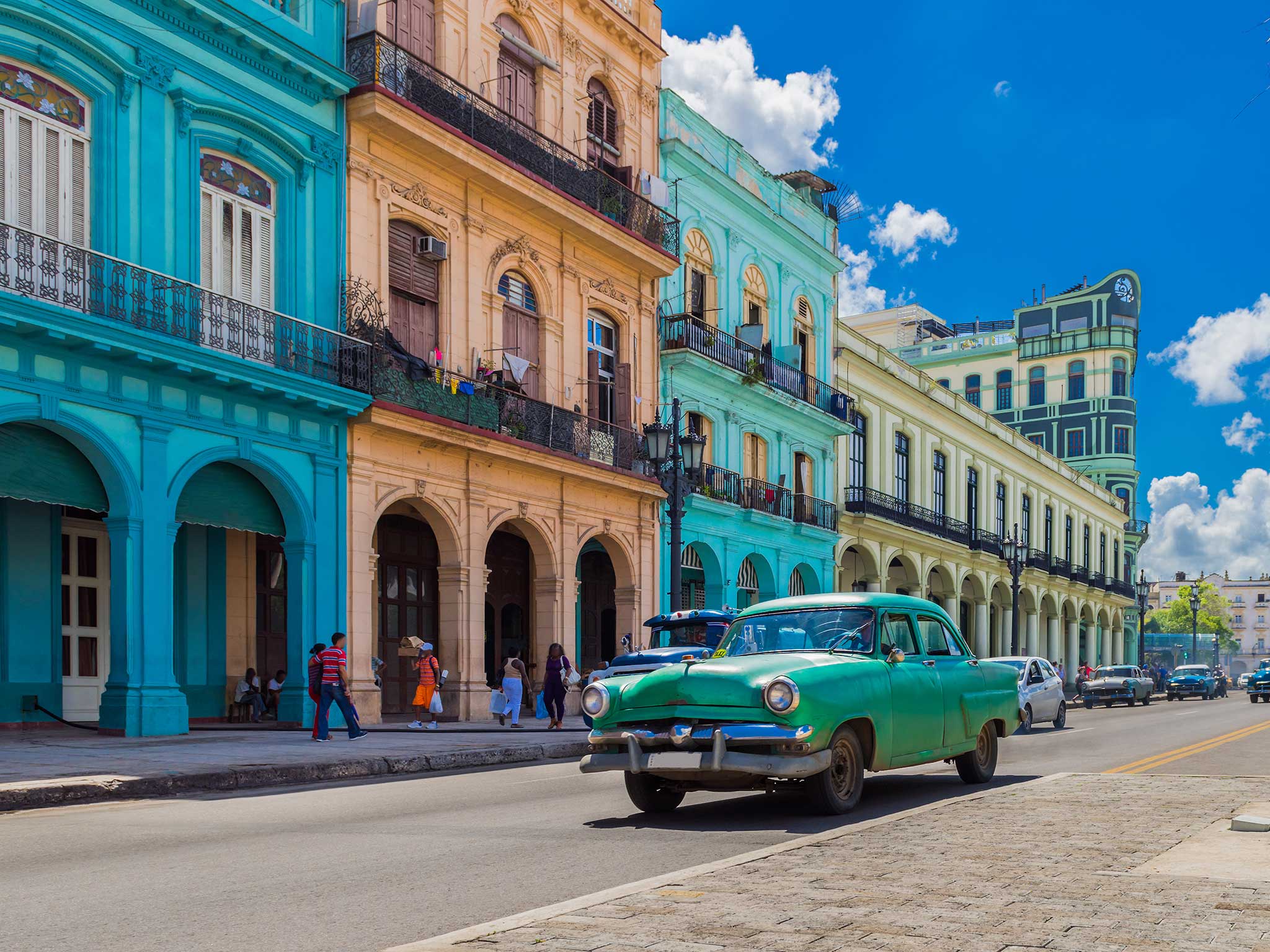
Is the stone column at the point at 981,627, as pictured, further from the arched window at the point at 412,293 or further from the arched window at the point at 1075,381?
the arched window at the point at 1075,381

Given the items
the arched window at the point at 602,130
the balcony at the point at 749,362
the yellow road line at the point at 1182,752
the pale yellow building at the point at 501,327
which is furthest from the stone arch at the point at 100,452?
the balcony at the point at 749,362

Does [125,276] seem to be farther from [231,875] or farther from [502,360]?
[231,875]

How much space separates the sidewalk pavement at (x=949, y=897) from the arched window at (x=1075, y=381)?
81.6 m

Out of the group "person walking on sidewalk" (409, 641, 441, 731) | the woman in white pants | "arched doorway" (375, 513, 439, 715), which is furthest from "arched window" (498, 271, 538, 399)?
"person walking on sidewalk" (409, 641, 441, 731)

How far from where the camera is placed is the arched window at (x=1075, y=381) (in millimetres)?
86875

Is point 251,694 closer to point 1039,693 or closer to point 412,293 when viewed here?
point 412,293

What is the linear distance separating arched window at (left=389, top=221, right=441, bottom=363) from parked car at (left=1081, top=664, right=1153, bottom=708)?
26771mm

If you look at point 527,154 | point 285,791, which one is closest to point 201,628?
point 285,791

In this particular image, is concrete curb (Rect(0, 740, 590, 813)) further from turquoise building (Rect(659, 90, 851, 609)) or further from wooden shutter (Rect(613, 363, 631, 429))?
Answer: turquoise building (Rect(659, 90, 851, 609))

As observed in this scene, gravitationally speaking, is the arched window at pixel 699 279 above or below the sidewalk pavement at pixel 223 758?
above

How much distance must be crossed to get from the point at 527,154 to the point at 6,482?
1319 cm

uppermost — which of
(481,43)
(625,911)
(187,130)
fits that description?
(481,43)

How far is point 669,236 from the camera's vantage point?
106 ft

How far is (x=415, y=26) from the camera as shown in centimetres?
2502
